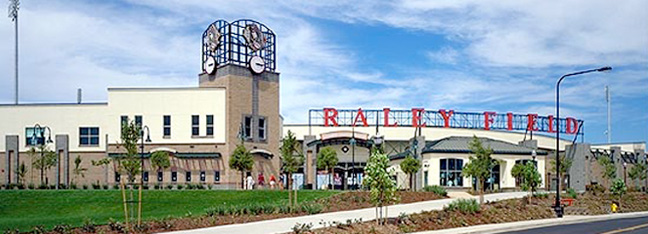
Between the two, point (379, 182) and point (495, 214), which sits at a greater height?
point (379, 182)

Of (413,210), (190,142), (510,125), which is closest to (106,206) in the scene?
(413,210)

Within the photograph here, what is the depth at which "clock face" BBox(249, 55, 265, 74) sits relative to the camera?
60.8 meters

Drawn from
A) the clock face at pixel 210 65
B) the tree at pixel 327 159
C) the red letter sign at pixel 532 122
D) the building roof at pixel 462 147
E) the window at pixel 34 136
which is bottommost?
the tree at pixel 327 159

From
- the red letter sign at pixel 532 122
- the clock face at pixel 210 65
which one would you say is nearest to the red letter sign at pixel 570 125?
the red letter sign at pixel 532 122

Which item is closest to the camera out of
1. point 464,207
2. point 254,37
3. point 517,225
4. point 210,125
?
point 517,225

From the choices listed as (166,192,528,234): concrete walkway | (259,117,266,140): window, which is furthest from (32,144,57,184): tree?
(166,192,528,234): concrete walkway

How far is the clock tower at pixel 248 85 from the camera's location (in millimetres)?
59750

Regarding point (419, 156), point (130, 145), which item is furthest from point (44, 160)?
point (130, 145)

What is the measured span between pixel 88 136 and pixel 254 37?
16.3 meters

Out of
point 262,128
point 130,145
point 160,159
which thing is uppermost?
point 262,128

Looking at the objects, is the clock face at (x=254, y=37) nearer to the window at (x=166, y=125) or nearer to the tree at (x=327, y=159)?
the window at (x=166, y=125)

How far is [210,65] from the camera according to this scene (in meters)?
61.4

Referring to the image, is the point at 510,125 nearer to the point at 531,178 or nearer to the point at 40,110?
the point at 531,178

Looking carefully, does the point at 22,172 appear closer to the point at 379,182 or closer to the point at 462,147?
the point at 462,147
